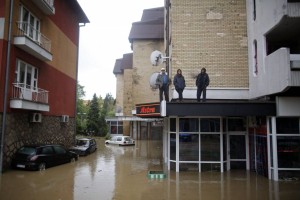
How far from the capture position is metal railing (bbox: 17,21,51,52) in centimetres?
1644

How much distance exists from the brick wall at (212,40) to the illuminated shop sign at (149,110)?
2.72m

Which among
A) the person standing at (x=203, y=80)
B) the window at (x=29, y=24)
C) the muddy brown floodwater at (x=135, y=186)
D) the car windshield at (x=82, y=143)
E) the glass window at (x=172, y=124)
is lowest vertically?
the muddy brown floodwater at (x=135, y=186)

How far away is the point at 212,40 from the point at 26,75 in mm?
11130

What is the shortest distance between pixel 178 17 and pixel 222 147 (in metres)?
7.98

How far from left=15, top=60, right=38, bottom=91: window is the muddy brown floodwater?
5.09 meters

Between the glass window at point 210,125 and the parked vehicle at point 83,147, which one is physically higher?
the glass window at point 210,125

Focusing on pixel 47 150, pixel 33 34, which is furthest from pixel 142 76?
pixel 47 150

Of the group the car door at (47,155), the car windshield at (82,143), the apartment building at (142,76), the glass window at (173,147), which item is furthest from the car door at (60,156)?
the apartment building at (142,76)

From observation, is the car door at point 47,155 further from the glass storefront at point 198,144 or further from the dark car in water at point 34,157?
the glass storefront at point 198,144

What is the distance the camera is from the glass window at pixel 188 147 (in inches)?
631

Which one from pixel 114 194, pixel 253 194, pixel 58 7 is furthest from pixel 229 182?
pixel 58 7

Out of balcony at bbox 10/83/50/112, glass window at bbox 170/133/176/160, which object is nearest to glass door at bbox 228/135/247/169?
glass window at bbox 170/133/176/160

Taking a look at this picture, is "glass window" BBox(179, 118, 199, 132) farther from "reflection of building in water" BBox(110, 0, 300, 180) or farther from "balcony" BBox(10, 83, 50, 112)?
"balcony" BBox(10, 83, 50, 112)

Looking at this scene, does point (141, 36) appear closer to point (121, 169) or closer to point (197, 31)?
point (197, 31)
